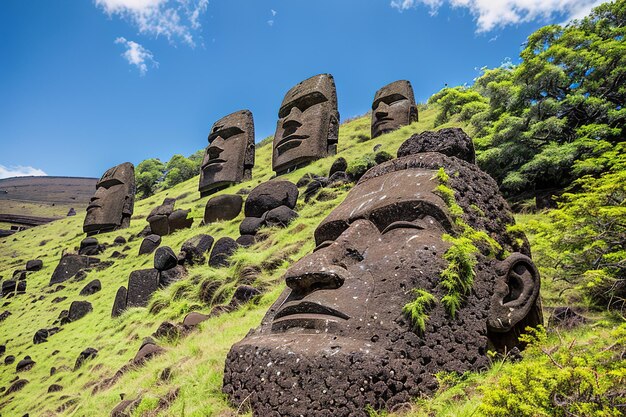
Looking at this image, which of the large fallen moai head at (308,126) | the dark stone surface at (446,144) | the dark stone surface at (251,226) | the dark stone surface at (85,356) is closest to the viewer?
the dark stone surface at (446,144)

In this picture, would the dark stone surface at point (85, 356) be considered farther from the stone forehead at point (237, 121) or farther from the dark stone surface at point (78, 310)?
the stone forehead at point (237, 121)

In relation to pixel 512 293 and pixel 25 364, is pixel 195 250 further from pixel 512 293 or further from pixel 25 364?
pixel 512 293

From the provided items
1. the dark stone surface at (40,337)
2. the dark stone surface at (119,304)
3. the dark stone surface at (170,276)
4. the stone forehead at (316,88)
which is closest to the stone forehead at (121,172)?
the stone forehead at (316,88)

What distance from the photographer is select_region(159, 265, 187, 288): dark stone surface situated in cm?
1004

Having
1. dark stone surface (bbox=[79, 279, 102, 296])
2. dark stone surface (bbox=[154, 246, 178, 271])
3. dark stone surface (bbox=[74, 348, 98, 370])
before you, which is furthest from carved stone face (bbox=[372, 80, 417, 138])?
dark stone surface (bbox=[74, 348, 98, 370])

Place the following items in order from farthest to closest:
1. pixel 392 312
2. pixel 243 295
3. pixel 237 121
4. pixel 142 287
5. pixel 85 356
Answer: pixel 237 121
pixel 142 287
pixel 85 356
pixel 243 295
pixel 392 312

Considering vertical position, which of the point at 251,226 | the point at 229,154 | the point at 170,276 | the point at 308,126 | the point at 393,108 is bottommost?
the point at 170,276

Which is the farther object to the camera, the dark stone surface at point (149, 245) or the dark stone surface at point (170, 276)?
the dark stone surface at point (149, 245)

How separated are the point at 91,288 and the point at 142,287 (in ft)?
11.7

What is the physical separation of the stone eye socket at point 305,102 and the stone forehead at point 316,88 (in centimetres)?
11

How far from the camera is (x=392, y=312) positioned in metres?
2.91

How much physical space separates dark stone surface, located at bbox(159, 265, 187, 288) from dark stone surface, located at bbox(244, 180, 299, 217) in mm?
2515

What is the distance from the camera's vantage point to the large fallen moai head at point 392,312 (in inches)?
105

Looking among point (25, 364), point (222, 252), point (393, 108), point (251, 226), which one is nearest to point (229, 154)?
point (393, 108)
